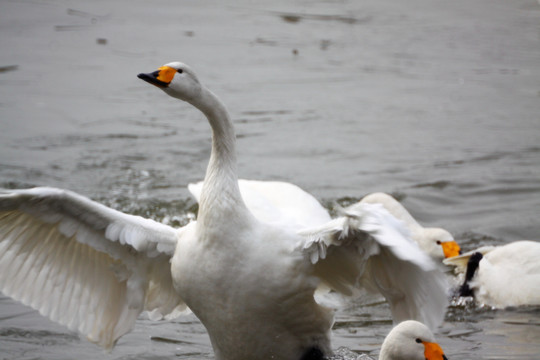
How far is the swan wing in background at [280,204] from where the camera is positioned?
20.6 feet

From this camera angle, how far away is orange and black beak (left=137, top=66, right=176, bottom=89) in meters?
4.94

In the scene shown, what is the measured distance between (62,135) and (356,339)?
21.2ft

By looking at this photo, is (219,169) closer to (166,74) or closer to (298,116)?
(166,74)

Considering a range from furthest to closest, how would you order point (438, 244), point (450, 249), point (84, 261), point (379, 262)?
point (438, 244), point (450, 249), point (84, 261), point (379, 262)

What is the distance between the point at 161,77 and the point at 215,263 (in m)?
1.13

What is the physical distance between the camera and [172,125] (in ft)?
40.5

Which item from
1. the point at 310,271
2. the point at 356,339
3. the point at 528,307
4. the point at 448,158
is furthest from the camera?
the point at 448,158

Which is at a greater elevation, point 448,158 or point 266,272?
point 266,272

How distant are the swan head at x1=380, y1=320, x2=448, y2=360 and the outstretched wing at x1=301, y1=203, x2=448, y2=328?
24cm

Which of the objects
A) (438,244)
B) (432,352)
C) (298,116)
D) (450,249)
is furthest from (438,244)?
(298,116)

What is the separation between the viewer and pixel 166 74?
504cm

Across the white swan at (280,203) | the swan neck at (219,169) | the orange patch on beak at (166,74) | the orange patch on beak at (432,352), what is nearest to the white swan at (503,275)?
the white swan at (280,203)

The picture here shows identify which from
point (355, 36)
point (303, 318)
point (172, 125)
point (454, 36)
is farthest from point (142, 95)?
point (303, 318)

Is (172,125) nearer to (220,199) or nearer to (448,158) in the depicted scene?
(448,158)
